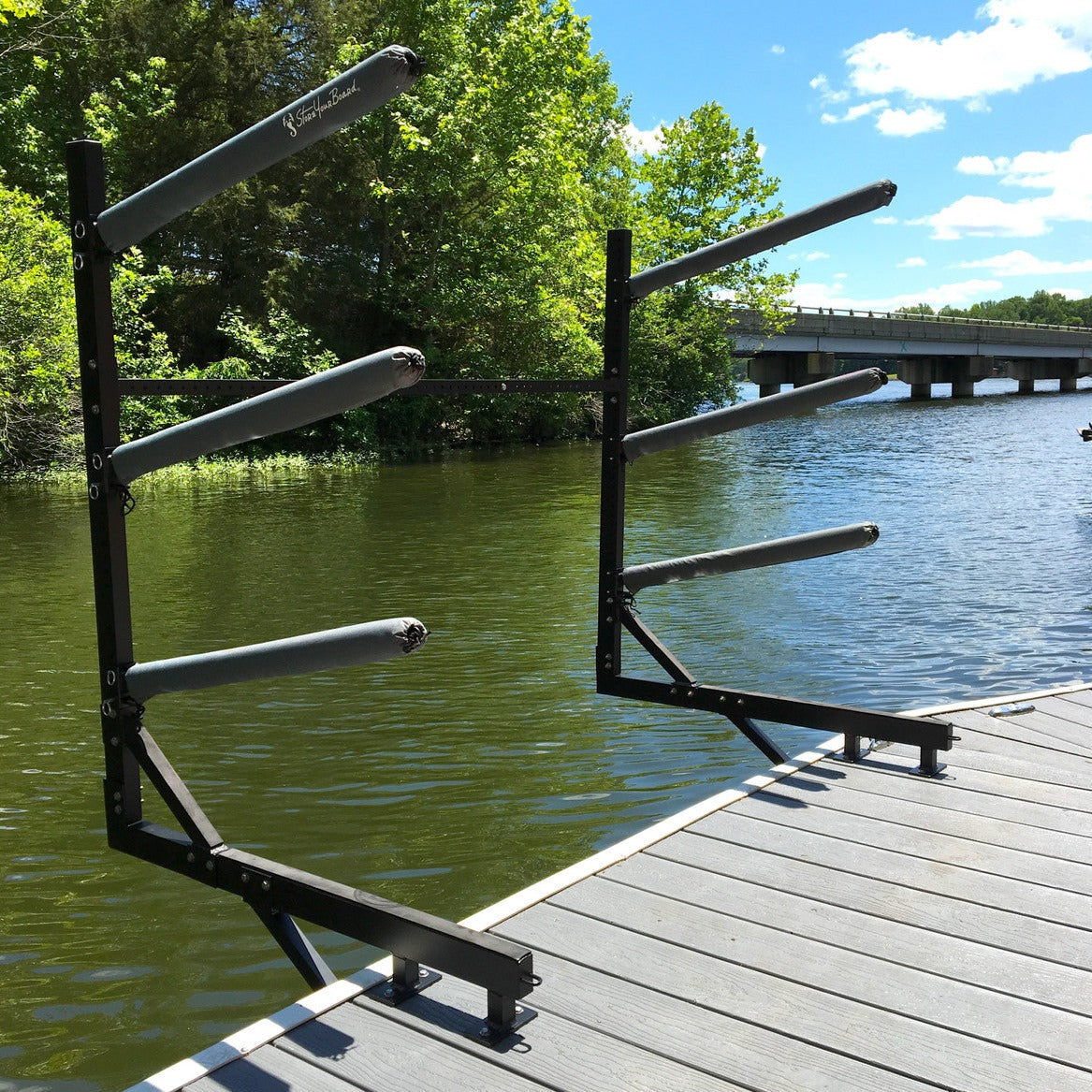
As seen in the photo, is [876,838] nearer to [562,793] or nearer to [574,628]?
[562,793]

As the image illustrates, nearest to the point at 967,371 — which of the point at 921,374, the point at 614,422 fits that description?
the point at 921,374

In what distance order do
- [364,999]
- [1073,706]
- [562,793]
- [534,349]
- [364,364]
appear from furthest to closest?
[534,349], [562,793], [1073,706], [364,999], [364,364]

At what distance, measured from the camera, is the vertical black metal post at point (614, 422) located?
4.77m

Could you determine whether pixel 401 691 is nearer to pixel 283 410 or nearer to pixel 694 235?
pixel 283 410

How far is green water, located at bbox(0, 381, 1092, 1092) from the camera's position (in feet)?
13.0

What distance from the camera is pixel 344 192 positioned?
29.6 meters

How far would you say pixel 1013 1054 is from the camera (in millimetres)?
2350

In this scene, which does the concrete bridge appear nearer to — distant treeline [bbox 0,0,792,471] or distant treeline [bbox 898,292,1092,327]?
distant treeline [bbox 0,0,792,471]

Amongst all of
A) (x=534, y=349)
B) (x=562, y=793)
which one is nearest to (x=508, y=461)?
(x=534, y=349)

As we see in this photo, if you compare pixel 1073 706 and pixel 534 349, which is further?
pixel 534 349

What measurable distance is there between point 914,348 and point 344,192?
45.0 meters

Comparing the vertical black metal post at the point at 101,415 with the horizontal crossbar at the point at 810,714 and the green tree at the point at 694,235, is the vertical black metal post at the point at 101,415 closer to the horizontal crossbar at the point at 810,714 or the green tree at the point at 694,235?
the horizontal crossbar at the point at 810,714

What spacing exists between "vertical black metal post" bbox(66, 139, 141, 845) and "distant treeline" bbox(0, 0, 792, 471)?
21.8 m

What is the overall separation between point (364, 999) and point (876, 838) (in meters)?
1.79
